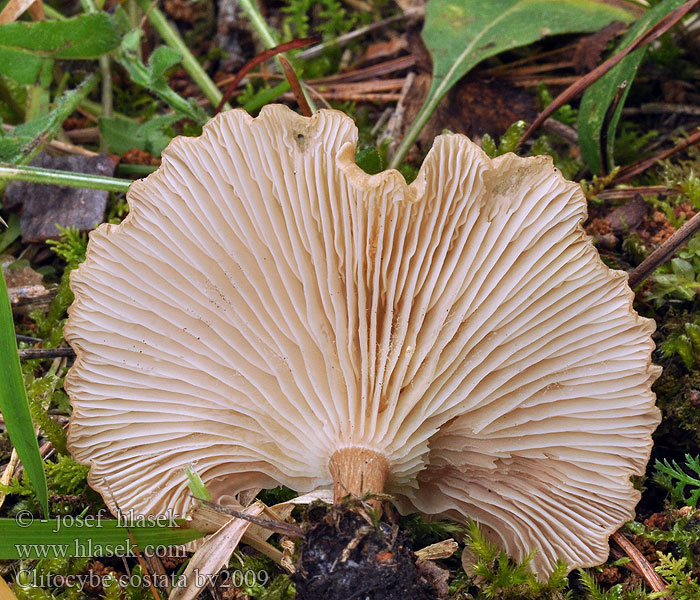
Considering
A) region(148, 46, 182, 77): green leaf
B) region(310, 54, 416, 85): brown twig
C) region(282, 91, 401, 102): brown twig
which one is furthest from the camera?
region(310, 54, 416, 85): brown twig

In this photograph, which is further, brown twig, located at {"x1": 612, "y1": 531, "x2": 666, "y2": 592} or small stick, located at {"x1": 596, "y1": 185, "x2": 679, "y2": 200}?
small stick, located at {"x1": 596, "y1": 185, "x2": 679, "y2": 200}

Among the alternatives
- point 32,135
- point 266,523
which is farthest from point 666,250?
point 32,135

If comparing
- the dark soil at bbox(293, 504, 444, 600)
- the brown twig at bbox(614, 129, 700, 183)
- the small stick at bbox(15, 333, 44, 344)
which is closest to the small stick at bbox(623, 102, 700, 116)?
the brown twig at bbox(614, 129, 700, 183)

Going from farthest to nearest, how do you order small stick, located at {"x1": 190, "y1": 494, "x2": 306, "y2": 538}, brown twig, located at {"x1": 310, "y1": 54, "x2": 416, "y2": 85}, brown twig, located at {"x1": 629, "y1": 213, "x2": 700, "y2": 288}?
brown twig, located at {"x1": 310, "y1": 54, "x2": 416, "y2": 85}
brown twig, located at {"x1": 629, "y1": 213, "x2": 700, "y2": 288}
small stick, located at {"x1": 190, "y1": 494, "x2": 306, "y2": 538}

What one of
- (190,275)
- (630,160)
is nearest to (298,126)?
(190,275)

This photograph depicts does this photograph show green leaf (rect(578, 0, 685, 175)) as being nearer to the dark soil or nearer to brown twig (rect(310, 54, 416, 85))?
brown twig (rect(310, 54, 416, 85))

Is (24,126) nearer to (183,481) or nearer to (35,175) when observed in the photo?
(35,175)

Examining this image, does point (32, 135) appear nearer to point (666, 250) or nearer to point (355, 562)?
point (355, 562)
